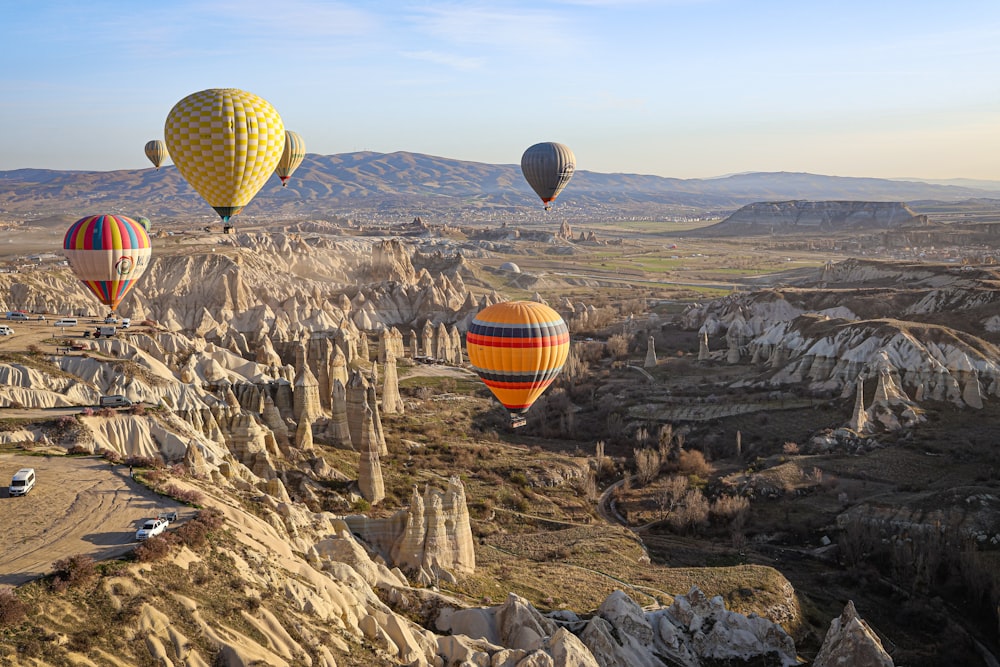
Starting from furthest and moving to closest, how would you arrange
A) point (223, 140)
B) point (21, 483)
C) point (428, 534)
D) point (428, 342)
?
1. point (428, 342)
2. point (223, 140)
3. point (428, 534)
4. point (21, 483)

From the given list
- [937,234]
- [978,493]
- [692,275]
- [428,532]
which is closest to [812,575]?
[978,493]

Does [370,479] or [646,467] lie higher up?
[370,479]

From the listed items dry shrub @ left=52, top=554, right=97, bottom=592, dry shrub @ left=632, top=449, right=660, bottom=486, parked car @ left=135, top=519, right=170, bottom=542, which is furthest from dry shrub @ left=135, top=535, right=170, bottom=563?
dry shrub @ left=632, top=449, right=660, bottom=486

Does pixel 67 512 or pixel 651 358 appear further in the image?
pixel 651 358

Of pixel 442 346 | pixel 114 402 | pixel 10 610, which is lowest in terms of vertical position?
pixel 442 346

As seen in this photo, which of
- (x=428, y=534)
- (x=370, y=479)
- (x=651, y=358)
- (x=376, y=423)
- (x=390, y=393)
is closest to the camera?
(x=428, y=534)

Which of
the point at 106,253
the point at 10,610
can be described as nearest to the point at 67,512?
the point at 10,610

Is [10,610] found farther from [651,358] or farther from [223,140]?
[651,358]
